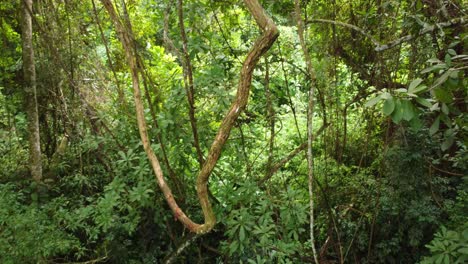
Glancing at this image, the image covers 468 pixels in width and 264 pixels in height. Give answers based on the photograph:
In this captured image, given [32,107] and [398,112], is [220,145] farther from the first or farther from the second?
[32,107]

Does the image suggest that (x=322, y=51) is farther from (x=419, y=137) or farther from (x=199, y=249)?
(x=199, y=249)

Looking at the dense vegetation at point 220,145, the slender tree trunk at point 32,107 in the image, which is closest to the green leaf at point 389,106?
the dense vegetation at point 220,145

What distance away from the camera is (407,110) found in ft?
4.48

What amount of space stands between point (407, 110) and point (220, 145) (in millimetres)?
830

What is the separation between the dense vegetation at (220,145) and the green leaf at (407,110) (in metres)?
0.43

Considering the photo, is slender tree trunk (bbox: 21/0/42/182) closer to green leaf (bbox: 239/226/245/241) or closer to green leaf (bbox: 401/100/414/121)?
green leaf (bbox: 239/226/245/241)

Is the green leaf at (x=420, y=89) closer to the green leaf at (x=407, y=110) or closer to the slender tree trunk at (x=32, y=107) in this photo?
the green leaf at (x=407, y=110)

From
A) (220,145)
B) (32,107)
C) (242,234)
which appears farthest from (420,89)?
(32,107)

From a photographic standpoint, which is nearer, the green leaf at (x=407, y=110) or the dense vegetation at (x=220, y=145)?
the green leaf at (x=407, y=110)

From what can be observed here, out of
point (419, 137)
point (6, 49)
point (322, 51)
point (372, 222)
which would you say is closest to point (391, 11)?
point (322, 51)

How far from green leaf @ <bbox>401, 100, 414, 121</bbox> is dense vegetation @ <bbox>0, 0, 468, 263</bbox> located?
428 mm

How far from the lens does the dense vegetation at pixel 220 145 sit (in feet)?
8.17

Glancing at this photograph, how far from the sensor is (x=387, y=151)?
308cm

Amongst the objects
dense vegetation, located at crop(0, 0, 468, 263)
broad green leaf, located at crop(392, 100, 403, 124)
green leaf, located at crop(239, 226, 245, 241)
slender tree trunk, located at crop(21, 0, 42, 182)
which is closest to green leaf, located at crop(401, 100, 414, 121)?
broad green leaf, located at crop(392, 100, 403, 124)
